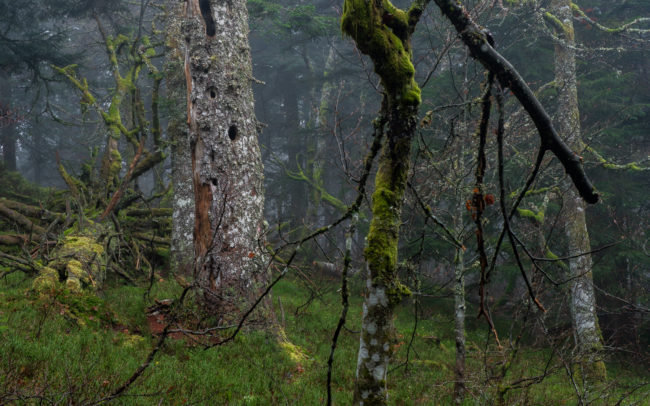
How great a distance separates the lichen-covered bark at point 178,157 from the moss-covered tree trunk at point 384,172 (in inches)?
309

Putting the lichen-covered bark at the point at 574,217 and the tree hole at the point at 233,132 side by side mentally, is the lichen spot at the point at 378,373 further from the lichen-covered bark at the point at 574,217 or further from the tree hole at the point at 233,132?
the lichen-covered bark at the point at 574,217

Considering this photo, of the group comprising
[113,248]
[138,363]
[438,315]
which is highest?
[113,248]

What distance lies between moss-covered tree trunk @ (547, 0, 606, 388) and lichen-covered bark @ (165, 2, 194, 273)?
30.1 ft

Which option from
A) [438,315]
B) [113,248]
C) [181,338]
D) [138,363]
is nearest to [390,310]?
[138,363]

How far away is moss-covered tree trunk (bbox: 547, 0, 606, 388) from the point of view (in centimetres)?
965

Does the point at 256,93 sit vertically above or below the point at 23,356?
above

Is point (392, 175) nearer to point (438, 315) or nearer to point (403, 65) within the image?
point (403, 65)

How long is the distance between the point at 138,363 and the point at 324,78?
1860 centimetres

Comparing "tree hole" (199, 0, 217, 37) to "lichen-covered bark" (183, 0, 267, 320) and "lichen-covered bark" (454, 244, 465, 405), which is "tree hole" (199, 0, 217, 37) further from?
"lichen-covered bark" (454, 244, 465, 405)

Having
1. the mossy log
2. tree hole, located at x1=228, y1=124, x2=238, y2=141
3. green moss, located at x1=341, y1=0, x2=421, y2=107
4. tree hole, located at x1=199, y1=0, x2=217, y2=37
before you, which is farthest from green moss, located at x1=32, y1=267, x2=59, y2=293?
green moss, located at x1=341, y1=0, x2=421, y2=107

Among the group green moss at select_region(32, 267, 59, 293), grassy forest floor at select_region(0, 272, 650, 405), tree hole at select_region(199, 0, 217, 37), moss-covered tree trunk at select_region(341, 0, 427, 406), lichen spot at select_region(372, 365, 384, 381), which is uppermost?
tree hole at select_region(199, 0, 217, 37)

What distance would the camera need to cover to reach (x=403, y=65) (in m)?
2.39


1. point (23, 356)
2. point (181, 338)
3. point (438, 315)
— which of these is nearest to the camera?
point (23, 356)

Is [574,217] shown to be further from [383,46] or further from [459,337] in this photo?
[383,46]
